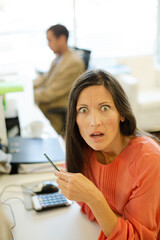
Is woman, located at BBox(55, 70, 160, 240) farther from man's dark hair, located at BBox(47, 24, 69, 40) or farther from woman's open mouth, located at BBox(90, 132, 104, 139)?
man's dark hair, located at BBox(47, 24, 69, 40)

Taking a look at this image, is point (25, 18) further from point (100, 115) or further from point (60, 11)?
point (100, 115)

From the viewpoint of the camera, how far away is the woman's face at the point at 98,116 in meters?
1.02

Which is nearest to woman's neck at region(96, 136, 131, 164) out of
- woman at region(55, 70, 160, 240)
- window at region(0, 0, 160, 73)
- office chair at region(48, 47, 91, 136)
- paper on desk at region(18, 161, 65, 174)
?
woman at region(55, 70, 160, 240)

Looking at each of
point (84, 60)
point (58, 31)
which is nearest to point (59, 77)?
point (84, 60)

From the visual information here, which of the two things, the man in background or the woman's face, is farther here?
the man in background

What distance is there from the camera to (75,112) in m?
1.09

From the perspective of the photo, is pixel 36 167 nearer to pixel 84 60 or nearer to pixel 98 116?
pixel 98 116

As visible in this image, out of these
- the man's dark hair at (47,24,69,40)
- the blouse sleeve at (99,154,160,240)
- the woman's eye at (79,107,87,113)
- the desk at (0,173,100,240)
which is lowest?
the desk at (0,173,100,240)

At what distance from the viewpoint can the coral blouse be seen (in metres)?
0.92

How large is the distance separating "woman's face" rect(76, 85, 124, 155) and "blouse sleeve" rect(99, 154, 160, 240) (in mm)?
168

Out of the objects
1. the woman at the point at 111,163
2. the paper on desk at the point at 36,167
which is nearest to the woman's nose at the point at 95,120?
the woman at the point at 111,163

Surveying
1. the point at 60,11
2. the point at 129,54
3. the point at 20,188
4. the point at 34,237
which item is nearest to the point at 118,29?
the point at 129,54

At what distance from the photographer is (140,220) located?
928mm

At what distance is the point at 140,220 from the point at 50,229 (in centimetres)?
34
